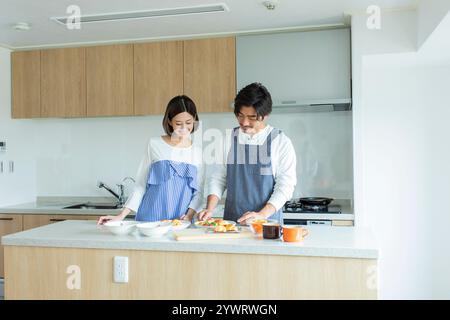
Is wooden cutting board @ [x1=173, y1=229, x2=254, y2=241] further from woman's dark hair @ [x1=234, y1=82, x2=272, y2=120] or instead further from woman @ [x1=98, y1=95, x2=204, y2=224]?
woman's dark hair @ [x1=234, y1=82, x2=272, y2=120]

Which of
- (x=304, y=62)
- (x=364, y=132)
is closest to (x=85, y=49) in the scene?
(x=304, y=62)

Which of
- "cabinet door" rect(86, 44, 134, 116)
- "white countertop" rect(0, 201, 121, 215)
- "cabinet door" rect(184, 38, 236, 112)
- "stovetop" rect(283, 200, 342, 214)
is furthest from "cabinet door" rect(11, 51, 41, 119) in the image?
"stovetop" rect(283, 200, 342, 214)

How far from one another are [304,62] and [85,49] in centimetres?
197

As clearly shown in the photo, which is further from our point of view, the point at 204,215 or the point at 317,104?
the point at 317,104

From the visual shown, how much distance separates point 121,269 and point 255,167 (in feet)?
2.90

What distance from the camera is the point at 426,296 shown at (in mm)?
3701

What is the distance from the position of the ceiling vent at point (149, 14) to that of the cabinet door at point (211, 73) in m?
0.56

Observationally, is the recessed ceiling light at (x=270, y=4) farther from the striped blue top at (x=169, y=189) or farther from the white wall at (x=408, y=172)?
the striped blue top at (x=169, y=189)

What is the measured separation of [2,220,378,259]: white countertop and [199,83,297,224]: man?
30 cm

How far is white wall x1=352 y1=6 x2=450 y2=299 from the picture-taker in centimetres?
366

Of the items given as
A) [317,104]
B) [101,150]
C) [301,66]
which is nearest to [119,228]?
[317,104]

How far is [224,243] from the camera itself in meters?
1.86

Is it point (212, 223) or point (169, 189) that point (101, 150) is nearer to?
point (169, 189)

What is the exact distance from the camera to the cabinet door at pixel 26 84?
4250 mm
